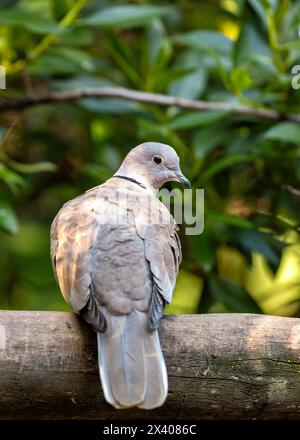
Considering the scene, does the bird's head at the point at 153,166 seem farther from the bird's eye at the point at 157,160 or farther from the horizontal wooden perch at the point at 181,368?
the horizontal wooden perch at the point at 181,368

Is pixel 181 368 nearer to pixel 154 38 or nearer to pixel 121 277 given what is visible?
pixel 121 277

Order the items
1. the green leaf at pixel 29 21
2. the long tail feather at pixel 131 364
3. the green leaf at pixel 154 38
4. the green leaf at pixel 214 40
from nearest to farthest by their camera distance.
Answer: the long tail feather at pixel 131 364, the green leaf at pixel 29 21, the green leaf at pixel 214 40, the green leaf at pixel 154 38

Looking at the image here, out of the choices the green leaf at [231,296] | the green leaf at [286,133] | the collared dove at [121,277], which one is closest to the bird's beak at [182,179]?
the collared dove at [121,277]

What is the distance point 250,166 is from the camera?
4.00m

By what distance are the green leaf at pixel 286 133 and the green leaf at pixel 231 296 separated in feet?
2.19

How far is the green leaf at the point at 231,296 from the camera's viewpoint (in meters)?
3.61

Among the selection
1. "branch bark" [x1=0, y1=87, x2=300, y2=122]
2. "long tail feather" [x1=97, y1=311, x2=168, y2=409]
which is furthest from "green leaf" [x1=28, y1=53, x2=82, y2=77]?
"long tail feather" [x1=97, y1=311, x2=168, y2=409]

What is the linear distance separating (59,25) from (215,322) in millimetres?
1863

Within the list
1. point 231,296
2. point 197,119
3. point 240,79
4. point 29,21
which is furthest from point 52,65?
point 231,296

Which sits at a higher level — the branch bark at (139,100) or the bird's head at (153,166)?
the branch bark at (139,100)

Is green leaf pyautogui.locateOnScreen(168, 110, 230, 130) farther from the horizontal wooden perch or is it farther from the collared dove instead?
the horizontal wooden perch

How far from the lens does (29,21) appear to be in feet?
11.8
